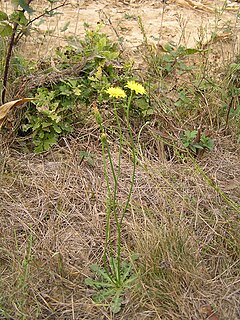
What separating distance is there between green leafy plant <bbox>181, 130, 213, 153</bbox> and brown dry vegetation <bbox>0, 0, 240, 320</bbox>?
0.19 ft

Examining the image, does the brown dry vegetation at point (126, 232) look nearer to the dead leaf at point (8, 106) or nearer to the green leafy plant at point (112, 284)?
the green leafy plant at point (112, 284)

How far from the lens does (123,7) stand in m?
3.95

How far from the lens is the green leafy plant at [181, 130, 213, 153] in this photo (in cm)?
270

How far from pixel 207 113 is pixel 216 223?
825 mm

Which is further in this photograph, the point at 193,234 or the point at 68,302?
the point at 193,234

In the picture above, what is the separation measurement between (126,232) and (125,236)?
0.02 metres

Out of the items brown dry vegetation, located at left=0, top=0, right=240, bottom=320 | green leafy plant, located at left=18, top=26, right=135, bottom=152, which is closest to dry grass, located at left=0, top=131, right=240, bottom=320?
brown dry vegetation, located at left=0, top=0, right=240, bottom=320

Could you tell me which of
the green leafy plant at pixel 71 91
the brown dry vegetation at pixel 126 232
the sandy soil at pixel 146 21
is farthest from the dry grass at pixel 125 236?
the sandy soil at pixel 146 21

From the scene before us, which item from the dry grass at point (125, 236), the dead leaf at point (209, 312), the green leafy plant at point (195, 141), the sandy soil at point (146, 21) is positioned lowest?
the dead leaf at point (209, 312)

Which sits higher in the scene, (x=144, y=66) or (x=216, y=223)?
(x=144, y=66)

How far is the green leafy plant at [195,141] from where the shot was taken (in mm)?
2703

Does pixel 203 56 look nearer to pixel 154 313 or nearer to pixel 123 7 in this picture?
pixel 123 7

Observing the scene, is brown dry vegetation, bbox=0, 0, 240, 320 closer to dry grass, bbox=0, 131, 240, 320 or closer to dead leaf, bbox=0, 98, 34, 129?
dry grass, bbox=0, 131, 240, 320

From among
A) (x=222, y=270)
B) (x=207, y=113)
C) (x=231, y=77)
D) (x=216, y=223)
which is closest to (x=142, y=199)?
(x=216, y=223)
